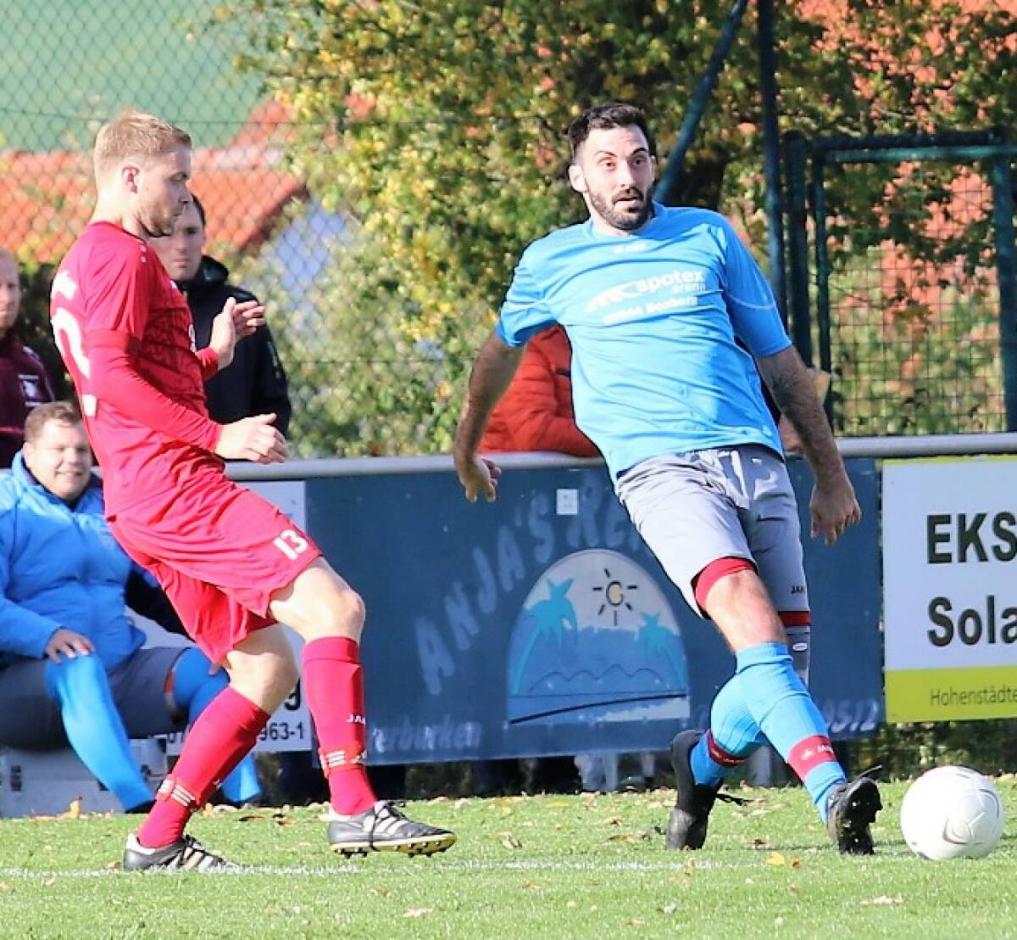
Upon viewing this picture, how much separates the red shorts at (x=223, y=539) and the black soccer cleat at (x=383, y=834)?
0.58m

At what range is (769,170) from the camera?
37.4 ft

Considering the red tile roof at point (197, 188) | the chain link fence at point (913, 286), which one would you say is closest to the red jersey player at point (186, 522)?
the chain link fence at point (913, 286)

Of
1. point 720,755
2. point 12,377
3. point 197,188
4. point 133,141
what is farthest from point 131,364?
point 197,188

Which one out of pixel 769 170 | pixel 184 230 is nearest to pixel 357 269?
pixel 769 170

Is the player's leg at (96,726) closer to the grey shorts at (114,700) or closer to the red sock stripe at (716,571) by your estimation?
the grey shorts at (114,700)

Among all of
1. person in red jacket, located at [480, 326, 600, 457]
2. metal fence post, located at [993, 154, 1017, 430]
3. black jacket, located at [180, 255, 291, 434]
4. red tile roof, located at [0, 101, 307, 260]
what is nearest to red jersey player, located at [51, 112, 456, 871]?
black jacket, located at [180, 255, 291, 434]

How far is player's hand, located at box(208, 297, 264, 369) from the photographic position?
23.5 ft

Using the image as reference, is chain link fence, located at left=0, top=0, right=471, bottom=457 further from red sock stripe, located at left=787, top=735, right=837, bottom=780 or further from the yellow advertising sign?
red sock stripe, located at left=787, top=735, right=837, bottom=780

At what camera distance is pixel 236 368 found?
32.7ft

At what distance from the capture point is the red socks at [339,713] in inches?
254

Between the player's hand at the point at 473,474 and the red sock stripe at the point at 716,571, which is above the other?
the player's hand at the point at 473,474

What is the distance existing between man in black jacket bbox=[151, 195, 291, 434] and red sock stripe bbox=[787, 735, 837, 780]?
393 cm

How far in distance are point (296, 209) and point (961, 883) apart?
806cm

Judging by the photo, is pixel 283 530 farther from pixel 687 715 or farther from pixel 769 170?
pixel 769 170
